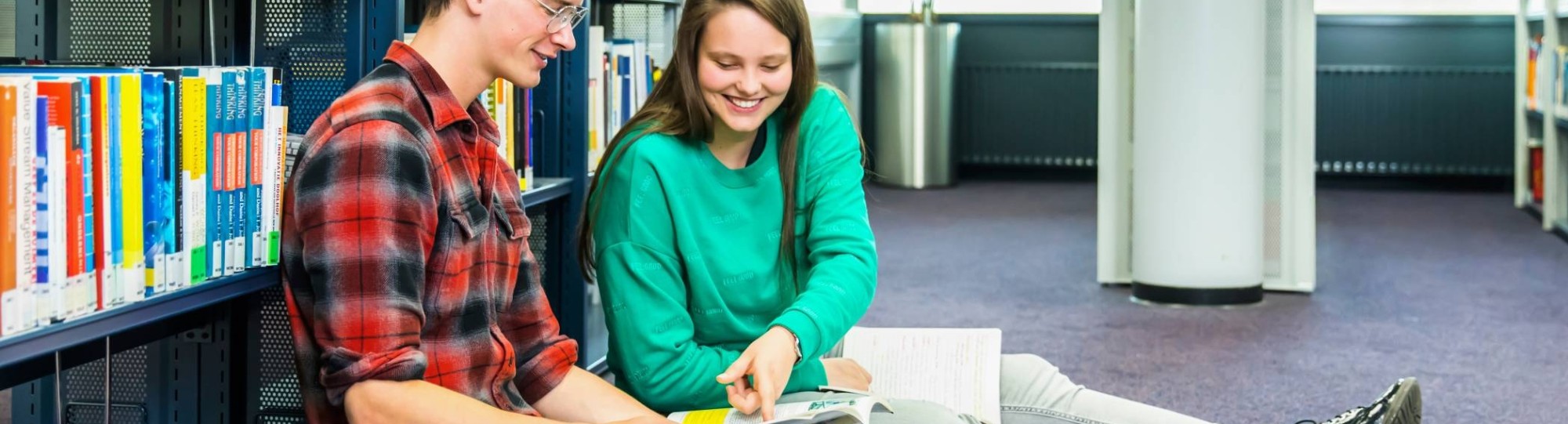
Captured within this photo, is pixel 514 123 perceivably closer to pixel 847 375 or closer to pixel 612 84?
pixel 612 84

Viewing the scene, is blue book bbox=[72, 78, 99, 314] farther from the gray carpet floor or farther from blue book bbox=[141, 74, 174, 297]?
the gray carpet floor

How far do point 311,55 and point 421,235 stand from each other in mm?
628

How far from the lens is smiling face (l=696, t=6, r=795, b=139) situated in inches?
61.1

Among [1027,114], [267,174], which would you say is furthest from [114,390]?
[1027,114]

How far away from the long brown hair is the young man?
0.69 ft

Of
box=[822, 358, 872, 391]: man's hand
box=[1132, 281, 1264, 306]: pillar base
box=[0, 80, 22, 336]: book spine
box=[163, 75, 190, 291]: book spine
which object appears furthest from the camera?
box=[1132, 281, 1264, 306]: pillar base

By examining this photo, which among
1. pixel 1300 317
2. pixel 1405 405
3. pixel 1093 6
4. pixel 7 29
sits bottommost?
pixel 1300 317

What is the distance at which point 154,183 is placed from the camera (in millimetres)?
1312

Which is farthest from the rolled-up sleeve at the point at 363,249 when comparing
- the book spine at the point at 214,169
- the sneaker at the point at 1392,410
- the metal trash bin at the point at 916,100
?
the metal trash bin at the point at 916,100

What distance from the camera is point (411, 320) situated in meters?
1.17

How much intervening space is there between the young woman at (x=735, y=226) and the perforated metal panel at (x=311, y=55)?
323 mm

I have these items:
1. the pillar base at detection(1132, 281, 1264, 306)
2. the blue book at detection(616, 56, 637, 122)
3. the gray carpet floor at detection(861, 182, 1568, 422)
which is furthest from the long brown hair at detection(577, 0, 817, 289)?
the pillar base at detection(1132, 281, 1264, 306)

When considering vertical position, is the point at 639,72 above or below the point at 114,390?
above

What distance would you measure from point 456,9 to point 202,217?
0.32 meters
